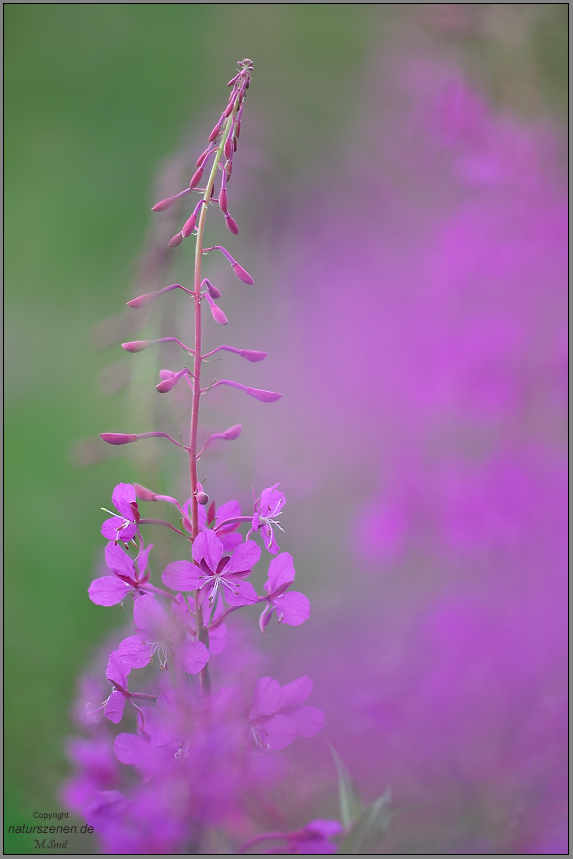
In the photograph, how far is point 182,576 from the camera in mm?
708

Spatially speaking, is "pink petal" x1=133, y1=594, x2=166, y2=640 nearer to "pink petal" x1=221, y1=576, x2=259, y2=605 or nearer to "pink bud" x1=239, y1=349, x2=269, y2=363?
"pink petal" x1=221, y1=576, x2=259, y2=605

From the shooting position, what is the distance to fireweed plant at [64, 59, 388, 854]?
2.31ft

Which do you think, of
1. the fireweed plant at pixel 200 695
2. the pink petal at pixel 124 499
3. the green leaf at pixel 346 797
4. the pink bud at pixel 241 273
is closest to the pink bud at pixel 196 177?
the fireweed plant at pixel 200 695

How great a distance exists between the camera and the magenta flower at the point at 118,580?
74 cm

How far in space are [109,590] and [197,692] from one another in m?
0.17

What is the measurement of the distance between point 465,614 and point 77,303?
2.28m

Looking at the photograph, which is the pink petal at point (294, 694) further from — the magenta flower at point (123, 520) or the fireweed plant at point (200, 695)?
the magenta flower at point (123, 520)

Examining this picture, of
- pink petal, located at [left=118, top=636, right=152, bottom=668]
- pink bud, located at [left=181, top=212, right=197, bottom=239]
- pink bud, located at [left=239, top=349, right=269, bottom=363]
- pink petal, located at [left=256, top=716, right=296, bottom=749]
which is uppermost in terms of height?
pink bud, located at [left=181, top=212, right=197, bottom=239]

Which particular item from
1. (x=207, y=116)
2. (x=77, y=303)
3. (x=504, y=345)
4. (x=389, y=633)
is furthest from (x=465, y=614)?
(x=77, y=303)

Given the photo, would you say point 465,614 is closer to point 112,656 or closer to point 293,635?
point 293,635

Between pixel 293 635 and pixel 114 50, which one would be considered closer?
pixel 293 635

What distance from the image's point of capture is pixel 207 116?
2.03 m

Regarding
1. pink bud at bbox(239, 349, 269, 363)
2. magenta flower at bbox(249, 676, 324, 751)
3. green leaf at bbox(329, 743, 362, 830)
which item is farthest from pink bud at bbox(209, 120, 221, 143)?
green leaf at bbox(329, 743, 362, 830)

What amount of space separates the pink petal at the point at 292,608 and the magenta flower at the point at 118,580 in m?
0.17
